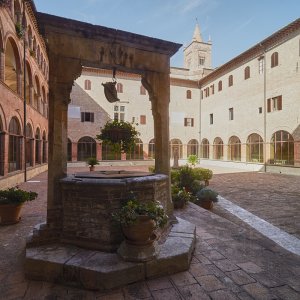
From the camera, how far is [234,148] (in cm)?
2405

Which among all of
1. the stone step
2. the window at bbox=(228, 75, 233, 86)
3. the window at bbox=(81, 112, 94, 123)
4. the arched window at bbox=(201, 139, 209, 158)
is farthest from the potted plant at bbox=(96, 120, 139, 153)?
the arched window at bbox=(201, 139, 209, 158)

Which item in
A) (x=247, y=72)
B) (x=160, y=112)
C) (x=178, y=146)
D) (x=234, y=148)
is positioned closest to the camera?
(x=160, y=112)

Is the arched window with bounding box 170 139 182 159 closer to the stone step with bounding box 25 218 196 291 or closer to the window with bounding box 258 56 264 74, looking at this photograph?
the window with bounding box 258 56 264 74

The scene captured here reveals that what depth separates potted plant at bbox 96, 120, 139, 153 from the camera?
4.57 meters

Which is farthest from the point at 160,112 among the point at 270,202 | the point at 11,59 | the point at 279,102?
the point at 279,102

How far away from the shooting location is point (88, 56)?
4.30m

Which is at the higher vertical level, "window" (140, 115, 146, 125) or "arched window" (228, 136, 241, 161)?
"window" (140, 115, 146, 125)

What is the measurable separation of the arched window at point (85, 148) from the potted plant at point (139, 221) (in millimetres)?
22746

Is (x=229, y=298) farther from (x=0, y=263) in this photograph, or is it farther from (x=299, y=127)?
(x=299, y=127)

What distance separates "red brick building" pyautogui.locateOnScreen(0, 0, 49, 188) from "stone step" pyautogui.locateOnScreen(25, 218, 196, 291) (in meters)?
7.99

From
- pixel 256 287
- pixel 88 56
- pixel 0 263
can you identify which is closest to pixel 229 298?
pixel 256 287

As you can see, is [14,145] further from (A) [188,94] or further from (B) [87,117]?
(A) [188,94]

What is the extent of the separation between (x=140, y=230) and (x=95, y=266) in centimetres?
74

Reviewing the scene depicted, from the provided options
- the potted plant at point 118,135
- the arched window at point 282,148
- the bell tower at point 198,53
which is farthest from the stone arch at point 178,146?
the potted plant at point 118,135
